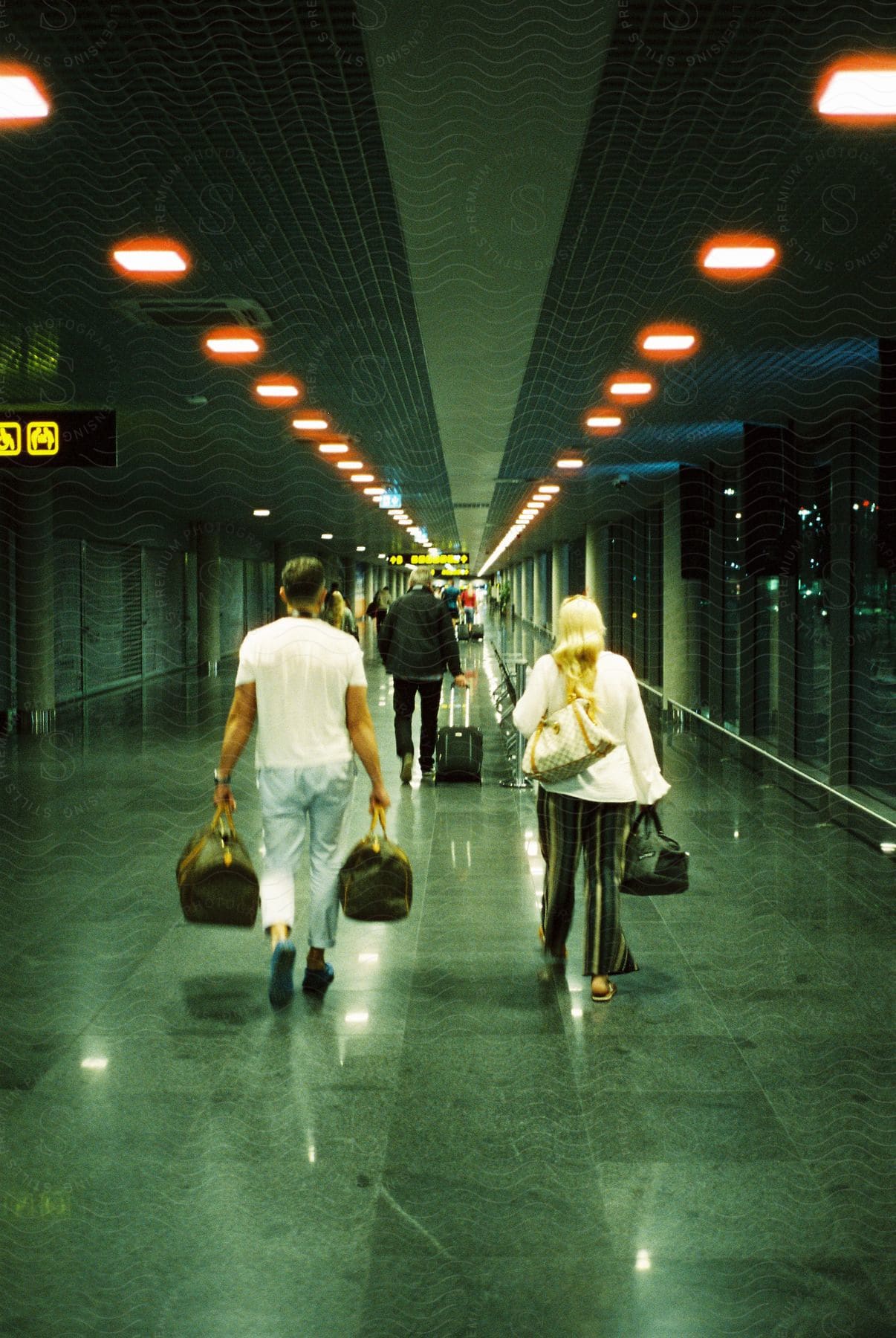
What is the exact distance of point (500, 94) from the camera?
3.31 meters

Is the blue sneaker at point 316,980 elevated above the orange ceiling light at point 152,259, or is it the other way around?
the orange ceiling light at point 152,259

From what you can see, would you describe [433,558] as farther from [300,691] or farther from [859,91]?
[859,91]

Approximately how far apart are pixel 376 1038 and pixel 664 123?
280cm

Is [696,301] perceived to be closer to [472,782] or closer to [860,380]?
[860,380]

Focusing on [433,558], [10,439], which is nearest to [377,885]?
[10,439]

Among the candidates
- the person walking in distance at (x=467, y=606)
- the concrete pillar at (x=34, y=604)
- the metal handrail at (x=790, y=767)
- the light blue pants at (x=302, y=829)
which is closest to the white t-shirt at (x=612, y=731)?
the light blue pants at (x=302, y=829)

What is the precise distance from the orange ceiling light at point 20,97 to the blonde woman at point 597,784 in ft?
6.99

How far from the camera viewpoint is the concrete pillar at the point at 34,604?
11953mm

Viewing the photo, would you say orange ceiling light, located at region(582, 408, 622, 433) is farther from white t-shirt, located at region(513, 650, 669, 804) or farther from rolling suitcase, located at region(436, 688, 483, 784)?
white t-shirt, located at region(513, 650, 669, 804)

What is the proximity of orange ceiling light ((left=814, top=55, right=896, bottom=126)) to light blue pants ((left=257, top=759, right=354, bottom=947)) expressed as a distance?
2.31 metres

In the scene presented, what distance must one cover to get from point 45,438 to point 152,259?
1648 millimetres

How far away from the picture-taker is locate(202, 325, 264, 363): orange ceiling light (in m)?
6.52

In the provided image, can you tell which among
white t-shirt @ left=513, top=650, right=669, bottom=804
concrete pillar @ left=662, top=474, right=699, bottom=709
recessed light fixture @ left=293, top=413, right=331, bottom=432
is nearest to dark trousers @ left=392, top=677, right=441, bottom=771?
recessed light fixture @ left=293, top=413, right=331, bottom=432

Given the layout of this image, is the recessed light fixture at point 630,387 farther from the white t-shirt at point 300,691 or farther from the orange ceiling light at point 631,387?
the white t-shirt at point 300,691
